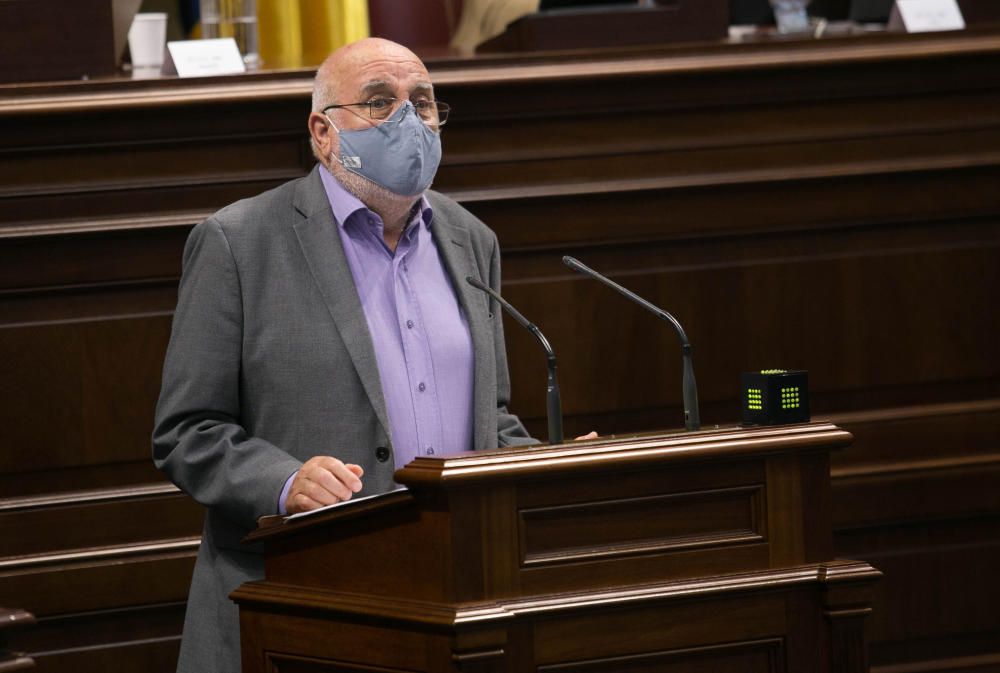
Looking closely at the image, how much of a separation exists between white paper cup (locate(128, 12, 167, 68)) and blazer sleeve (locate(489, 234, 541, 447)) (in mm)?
1246

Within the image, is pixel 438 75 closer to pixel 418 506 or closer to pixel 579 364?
pixel 579 364

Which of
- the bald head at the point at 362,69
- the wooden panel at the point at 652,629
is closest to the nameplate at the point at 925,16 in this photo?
the bald head at the point at 362,69

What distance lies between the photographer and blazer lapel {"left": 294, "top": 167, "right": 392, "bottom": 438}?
94.4 inches

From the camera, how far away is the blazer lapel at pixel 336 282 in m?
2.40

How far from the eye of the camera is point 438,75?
341cm

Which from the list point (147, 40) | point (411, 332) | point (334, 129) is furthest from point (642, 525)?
point (147, 40)

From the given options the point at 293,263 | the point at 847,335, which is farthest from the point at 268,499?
the point at 847,335

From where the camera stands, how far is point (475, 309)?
8.41ft

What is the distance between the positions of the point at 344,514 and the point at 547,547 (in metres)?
0.27

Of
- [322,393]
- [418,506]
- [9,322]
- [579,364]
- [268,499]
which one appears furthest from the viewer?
[579,364]

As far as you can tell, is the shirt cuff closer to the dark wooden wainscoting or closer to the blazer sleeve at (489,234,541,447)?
the blazer sleeve at (489,234,541,447)

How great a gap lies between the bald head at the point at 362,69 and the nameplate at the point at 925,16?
1.65 metres

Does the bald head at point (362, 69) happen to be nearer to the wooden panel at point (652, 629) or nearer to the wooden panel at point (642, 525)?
the wooden panel at point (642, 525)

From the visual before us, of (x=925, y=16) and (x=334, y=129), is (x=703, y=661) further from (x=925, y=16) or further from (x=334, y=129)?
(x=925, y=16)
